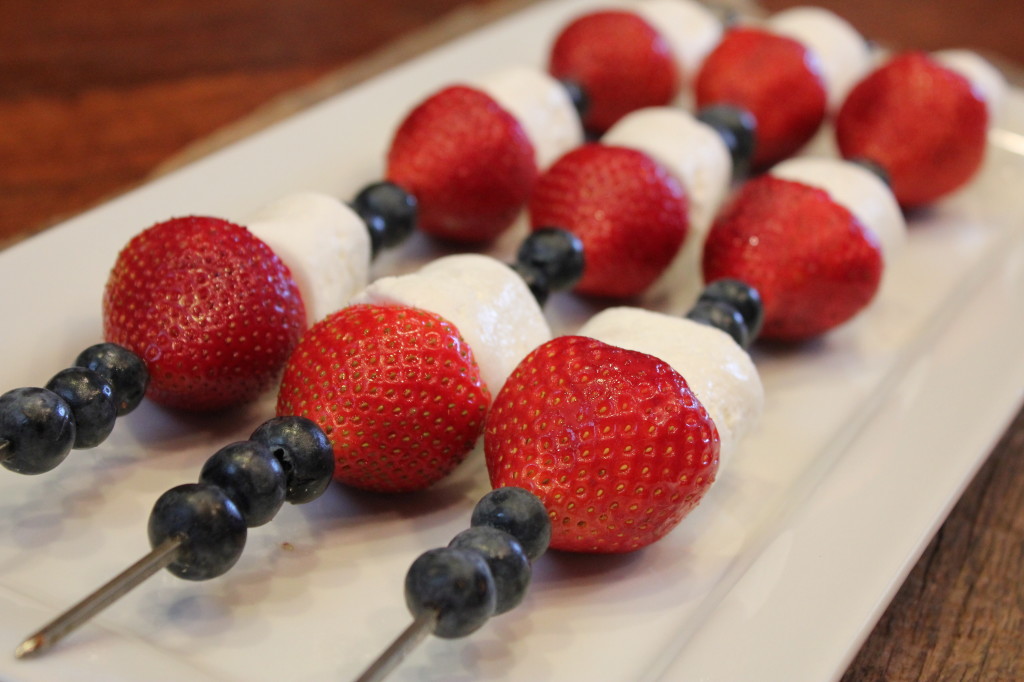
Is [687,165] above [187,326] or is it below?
below

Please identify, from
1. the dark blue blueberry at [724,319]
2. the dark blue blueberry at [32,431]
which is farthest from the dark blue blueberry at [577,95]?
the dark blue blueberry at [32,431]

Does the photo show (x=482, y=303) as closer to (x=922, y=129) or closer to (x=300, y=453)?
(x=300, y=453)

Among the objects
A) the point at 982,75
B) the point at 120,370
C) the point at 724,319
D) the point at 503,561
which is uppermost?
the point at 120,370

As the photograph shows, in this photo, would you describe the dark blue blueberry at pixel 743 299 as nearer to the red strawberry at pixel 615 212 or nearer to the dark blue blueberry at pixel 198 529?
the red strawberry at pixel 615 212

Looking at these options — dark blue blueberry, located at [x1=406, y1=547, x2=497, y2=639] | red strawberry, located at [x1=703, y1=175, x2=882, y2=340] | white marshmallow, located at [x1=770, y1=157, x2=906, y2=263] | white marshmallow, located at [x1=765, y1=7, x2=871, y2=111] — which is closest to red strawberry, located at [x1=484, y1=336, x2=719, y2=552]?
dark blue blueberry, located at [x1=406, y1=547, x2=497, y2=639]

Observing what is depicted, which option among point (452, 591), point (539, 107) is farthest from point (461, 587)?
point (539, 107)

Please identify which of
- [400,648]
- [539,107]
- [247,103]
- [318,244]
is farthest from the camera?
[247,103]
